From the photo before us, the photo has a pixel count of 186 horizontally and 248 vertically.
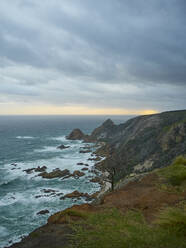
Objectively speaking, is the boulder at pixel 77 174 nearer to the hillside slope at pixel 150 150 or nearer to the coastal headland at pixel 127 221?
the hillside slope at pixel 150 150

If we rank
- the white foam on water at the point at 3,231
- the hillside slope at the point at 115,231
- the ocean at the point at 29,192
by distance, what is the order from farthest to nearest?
the ocean at the point at 29,192
the white foam on water at the point at 3,231
the hillside slope at the point at 115,231

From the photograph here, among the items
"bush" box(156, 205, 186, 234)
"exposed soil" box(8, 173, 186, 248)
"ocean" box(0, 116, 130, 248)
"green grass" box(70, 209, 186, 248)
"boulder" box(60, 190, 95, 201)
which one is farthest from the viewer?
"boulder" box(60, 190, 95, 201)

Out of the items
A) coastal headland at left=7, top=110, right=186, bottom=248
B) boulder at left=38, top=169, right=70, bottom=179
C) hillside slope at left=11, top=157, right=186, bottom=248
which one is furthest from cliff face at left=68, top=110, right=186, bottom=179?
hillside slope at left=11, top=157, right=186, bottom=248

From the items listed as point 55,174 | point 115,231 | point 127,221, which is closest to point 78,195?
point 55,174

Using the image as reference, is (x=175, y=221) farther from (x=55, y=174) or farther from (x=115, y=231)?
(x=55, y=174)

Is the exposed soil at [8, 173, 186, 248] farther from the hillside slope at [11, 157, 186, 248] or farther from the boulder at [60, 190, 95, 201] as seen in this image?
the boulder at [60, 190, 95, 201]

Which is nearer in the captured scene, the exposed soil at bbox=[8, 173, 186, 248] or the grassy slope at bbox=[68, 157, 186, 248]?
the grassy slope at bbox=[68, 157, 186, 248]

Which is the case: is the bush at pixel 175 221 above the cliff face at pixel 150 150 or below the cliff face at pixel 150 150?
above

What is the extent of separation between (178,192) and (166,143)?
37.3 m

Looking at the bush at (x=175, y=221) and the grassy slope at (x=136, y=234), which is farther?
the bush at (x=175, y=221)

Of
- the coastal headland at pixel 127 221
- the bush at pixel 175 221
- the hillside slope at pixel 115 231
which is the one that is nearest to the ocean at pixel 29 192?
the coastal headland at pixel 127 221

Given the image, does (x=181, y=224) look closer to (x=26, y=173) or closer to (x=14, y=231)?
(x=14, y=231)

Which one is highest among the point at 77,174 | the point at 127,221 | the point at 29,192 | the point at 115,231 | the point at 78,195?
the point at 115,231

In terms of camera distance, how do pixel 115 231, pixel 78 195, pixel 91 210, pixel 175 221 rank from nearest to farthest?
pixel 175 221 < pixel 115 231 < pixel 91 210 < pixel 78 195
